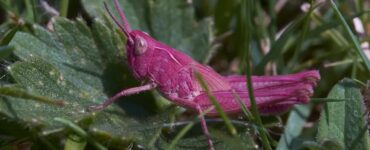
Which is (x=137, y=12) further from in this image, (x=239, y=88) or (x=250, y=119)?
(x=250, y=119)

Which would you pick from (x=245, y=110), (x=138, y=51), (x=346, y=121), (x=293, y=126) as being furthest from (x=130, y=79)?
(x=346, y=121)

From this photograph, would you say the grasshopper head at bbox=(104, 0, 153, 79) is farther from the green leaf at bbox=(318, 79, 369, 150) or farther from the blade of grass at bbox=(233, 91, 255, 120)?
the green leaf at bbox=(318, 79, 369, 150)

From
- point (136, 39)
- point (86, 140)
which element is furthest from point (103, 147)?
point (136, 39)

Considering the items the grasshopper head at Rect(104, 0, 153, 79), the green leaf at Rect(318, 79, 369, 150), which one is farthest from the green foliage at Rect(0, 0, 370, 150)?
the grasshopper head at Rect(104, 0, 153, 79)

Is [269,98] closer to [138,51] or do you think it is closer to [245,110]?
[245,110]

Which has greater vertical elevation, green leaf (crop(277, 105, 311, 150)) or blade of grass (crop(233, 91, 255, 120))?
blade of grass (crop(233, 91, 255, 120))

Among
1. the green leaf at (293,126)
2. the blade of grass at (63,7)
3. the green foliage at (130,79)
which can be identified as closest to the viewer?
the green foliage at (130,79)

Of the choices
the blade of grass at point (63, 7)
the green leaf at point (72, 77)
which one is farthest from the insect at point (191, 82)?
the blade of grass at point (63, 7)

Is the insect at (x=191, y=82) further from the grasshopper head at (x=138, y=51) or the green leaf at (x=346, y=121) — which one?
the green leaf at (x=346, y=121)
